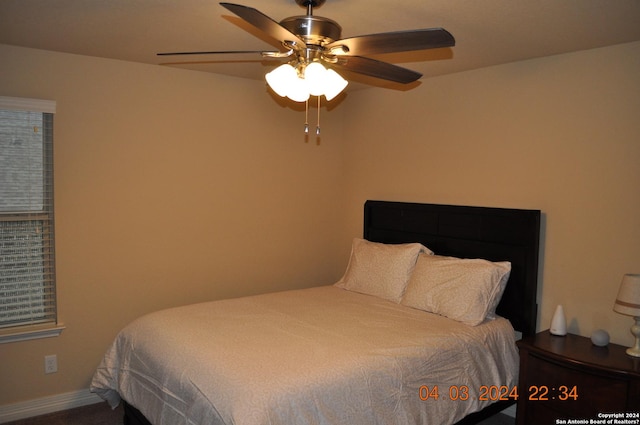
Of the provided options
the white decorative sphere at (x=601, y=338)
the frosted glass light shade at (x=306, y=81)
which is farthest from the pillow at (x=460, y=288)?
the frosted glass light shade at (x=306, y=81)

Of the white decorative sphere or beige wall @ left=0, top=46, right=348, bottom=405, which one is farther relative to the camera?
beige wall @ left=0, top=46, right=348, bottom=405

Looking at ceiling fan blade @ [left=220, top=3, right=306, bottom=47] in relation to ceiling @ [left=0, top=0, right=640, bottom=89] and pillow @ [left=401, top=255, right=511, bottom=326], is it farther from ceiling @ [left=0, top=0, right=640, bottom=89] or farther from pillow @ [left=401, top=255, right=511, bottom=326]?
pillow @ [left=401, top=255, right=511, bottom=326]

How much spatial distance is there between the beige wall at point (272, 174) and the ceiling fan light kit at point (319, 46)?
1.43 meters

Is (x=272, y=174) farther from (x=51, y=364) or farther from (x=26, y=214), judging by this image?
(x=51, y=364)

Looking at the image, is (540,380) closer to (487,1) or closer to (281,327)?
(281,327)

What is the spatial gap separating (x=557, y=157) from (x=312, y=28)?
192 cm

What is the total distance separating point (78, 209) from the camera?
10.6ft

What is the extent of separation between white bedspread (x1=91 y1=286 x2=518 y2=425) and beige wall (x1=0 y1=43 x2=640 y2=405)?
0.66m

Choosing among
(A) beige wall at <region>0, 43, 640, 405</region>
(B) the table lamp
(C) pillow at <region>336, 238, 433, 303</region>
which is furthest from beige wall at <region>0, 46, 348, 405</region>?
(B) the table lamp

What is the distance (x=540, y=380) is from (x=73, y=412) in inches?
118

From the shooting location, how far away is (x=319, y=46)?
6.61 feet

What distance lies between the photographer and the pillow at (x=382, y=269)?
3.39 m

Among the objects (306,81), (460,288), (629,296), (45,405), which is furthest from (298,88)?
(45,405)

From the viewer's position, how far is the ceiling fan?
71.1 inches
